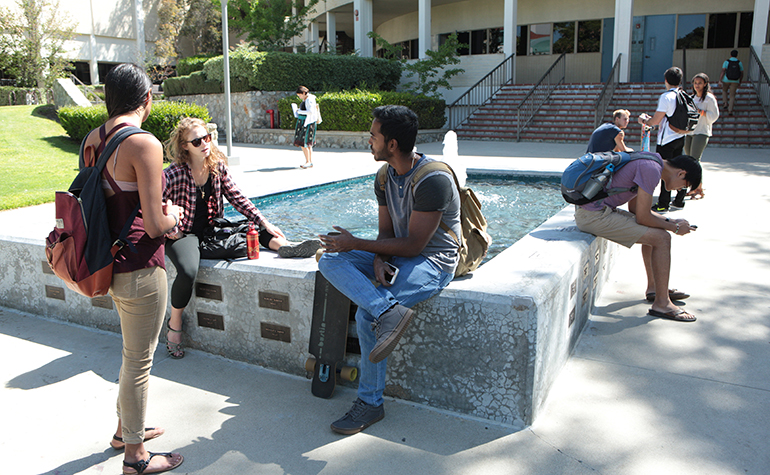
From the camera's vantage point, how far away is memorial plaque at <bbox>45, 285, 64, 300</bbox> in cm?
440

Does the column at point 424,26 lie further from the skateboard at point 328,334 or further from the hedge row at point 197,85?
the skateboard at point 328,334

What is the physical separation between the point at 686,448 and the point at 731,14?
23500 mm

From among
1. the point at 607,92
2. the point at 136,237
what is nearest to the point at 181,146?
the point at 136,237

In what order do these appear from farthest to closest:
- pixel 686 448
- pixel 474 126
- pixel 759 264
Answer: pixel 474 126, pixel 759 264, pixel 686 448

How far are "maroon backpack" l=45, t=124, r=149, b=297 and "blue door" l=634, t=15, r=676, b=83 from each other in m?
23.3

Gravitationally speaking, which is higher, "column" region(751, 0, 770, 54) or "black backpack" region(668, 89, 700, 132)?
"column" region(751, 0, 770, 54)

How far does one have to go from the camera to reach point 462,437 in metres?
2.83

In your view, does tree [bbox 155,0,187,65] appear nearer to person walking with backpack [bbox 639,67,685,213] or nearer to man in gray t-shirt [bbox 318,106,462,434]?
person walking with backpack [bbox 639,67,685,213]

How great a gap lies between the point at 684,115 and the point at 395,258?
6147 millimetres

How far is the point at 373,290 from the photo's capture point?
2.88m

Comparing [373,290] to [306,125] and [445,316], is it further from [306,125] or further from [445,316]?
[306,125]

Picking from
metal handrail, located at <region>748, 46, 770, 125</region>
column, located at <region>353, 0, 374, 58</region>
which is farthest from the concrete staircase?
column, located at <region>353, 0, 374, 58</region>

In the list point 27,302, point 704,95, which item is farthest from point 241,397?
point 704,95

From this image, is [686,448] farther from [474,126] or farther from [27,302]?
[474,126]
